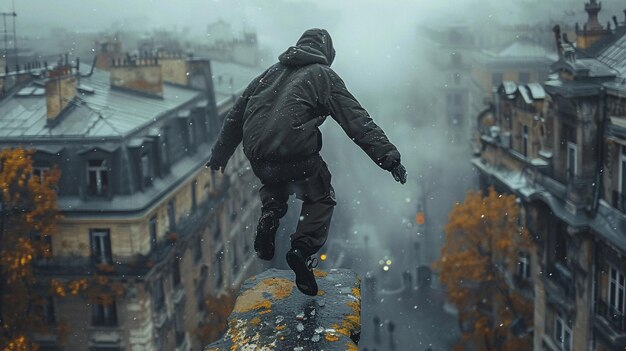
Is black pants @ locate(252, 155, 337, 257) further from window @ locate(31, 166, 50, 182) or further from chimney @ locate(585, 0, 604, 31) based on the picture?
chimney @ locate(585, 0, 604, 31)

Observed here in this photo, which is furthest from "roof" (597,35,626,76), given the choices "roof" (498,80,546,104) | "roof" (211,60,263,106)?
"roof" (211,60,263,106)

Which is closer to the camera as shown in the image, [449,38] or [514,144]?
[514,144]

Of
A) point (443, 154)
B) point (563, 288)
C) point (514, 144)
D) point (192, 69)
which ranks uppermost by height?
point (192, 69)

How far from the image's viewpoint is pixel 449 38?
6234 cm

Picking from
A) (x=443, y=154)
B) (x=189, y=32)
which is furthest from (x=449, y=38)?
(x=189, y=32)

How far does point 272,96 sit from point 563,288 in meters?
18.0

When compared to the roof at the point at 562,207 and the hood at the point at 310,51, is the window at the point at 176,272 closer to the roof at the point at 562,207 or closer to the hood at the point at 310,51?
the roof at the point at 562,207

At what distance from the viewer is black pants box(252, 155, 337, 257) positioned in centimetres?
539

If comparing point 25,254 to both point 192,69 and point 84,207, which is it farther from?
point 192,69

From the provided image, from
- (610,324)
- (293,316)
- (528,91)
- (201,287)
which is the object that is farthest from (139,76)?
(293,316)

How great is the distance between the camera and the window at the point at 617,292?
709 inches

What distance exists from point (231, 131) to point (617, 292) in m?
15.0

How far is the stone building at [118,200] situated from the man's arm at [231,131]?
650 inches

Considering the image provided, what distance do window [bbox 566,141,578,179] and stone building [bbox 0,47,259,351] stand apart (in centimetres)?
1231
